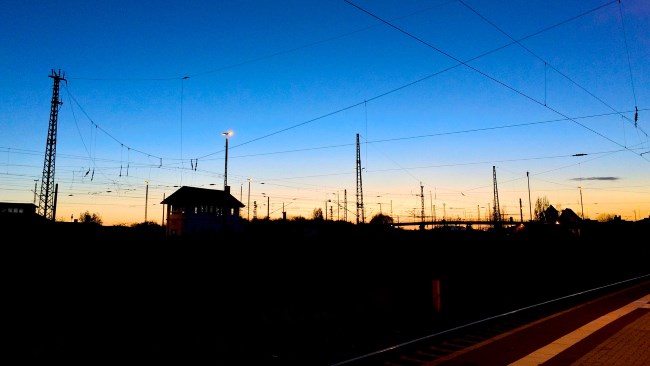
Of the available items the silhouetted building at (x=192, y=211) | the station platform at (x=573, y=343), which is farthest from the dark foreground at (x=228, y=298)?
the silhouetted building at (x=192, y=211)

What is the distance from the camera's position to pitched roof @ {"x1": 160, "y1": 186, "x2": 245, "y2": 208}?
180 ft

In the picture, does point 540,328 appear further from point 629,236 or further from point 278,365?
point 629,236

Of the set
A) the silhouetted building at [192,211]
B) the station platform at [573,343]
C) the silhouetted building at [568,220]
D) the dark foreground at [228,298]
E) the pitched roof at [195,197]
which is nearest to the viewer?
the station platform at [573,343]

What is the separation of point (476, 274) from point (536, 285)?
4.74 metres

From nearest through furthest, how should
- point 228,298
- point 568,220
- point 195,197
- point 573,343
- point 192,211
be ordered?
point 573,343 → point 228,298 → point 192,211 → point 195,197 → point 568,220

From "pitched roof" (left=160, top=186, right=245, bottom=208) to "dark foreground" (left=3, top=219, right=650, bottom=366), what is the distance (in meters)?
33.6

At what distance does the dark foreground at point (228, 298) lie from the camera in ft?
36.4

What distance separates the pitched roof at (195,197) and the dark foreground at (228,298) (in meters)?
33.6

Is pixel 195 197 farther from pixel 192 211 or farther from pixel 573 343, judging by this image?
pixel 573 343

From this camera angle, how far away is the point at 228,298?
17.5 metres

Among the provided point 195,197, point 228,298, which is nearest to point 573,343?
point 228,298

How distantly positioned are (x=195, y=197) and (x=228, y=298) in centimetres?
4084

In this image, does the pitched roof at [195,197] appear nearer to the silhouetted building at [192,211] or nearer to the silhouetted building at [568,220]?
the silhouetted building at [192,211]

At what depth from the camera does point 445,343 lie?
10859 mm
